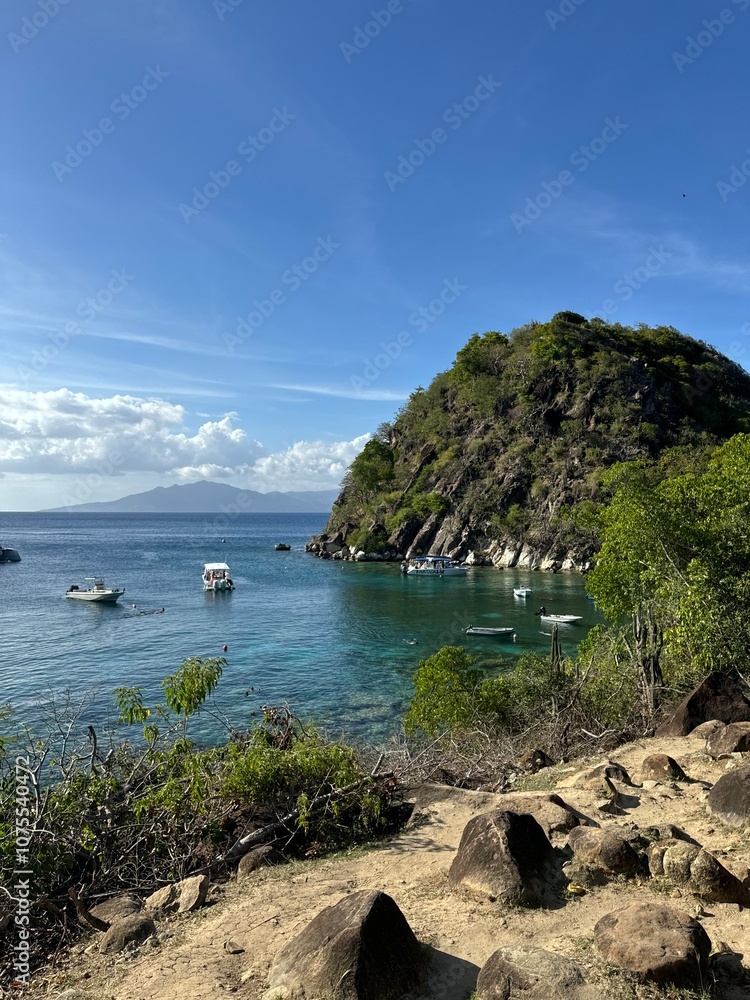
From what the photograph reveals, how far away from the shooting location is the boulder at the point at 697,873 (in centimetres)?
695

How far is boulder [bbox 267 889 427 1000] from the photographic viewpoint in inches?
222

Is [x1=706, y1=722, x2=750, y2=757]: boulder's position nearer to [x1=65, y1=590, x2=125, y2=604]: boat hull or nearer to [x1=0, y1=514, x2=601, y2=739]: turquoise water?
[x1=0, y1=514, x2=601, y2=739]: turquoise water

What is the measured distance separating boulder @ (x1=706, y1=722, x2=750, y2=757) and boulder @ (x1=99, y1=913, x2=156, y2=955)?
32.5 feet

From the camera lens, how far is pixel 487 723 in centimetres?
1683

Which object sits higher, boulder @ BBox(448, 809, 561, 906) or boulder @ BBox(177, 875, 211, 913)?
boulder @ BBox(448, 809, 561, 906)

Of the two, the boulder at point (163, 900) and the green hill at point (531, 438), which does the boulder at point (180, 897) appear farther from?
the green hill at point (531, 438)

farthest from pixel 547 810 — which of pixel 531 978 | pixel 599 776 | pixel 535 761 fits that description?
pixel 535 761

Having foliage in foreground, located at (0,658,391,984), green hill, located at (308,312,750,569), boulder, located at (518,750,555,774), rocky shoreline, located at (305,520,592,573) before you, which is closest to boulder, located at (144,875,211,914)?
foliage in foreground, located at (0,658,391,984)

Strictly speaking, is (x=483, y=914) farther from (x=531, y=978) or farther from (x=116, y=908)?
(x=116, y=908)

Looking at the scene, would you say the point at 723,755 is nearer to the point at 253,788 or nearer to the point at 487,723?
the point at 487,723

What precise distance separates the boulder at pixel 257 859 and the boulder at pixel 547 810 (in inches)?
138

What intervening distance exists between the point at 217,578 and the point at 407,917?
5453cm

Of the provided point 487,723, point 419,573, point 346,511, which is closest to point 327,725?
point 487,723

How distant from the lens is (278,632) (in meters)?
41.1
